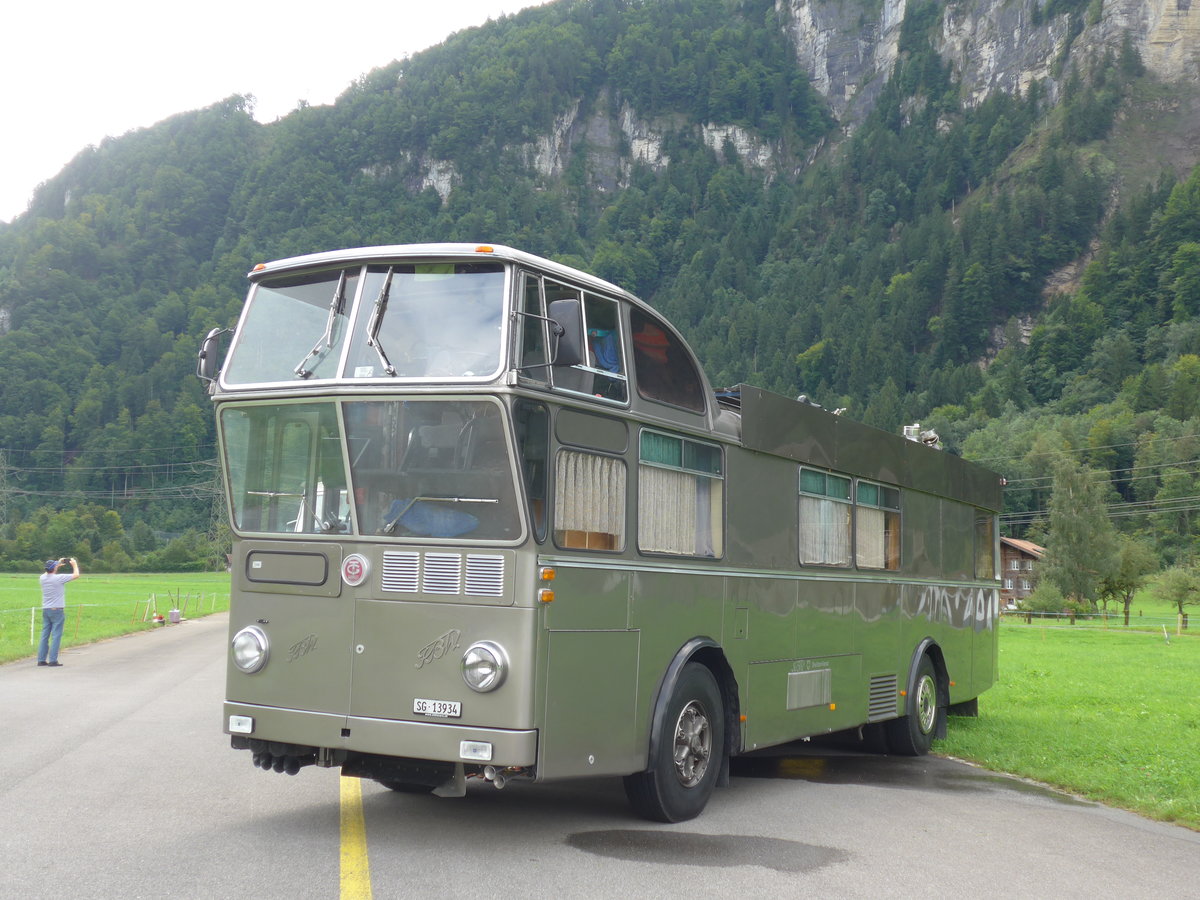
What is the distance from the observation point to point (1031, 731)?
14.4m

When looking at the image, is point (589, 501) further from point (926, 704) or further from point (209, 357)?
point (926, 704)

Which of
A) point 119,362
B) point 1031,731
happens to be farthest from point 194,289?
point 1031,731

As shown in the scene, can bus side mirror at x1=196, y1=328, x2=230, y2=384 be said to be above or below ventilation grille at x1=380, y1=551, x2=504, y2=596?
above

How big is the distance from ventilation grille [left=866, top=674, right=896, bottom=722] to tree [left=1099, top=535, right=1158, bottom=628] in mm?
67732

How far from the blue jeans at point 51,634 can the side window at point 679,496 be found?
14377mm

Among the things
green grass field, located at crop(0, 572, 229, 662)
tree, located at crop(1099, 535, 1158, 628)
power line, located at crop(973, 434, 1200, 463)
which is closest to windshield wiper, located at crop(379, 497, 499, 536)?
green grass field, located at crop(0, 572, 229, 662)

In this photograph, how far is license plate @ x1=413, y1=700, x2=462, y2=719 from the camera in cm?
687

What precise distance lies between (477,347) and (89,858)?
3.46m

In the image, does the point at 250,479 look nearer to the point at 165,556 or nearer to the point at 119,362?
the point at 165,556

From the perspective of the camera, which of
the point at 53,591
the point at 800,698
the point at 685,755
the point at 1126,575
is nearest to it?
the point at 685,755

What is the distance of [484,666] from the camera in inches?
270

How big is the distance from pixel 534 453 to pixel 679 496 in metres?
1.77

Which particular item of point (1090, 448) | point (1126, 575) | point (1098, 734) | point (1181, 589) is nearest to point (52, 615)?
point (1098, 734)

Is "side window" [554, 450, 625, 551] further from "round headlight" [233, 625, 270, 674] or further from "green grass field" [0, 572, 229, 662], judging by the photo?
"green grass field" [0, 572, 229, 662]
